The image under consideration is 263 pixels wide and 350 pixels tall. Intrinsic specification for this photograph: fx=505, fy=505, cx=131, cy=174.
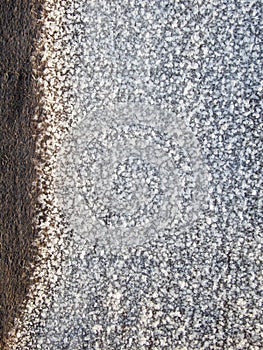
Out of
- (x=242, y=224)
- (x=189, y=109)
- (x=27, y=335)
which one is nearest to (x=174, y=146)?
(x=189, y=109)

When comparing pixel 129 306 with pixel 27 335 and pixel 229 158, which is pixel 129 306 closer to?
pixel 27 335

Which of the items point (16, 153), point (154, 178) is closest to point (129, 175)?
point (154, 178)

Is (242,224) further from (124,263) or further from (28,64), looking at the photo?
(28,64)

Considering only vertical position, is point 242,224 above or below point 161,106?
below

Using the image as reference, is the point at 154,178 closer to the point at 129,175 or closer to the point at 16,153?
the point at 129,175

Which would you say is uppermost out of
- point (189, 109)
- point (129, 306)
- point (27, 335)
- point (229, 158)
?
point (189, 109)

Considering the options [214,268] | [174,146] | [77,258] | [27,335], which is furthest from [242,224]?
[27,335]
